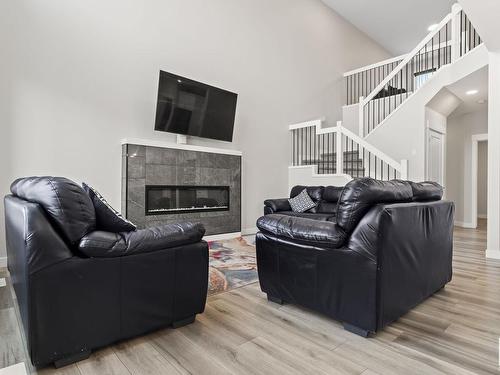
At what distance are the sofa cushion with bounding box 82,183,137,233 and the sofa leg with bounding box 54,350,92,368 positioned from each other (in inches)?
24.4

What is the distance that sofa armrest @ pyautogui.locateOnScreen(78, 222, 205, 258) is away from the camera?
1505 millimetres

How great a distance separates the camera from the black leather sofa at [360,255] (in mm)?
1719

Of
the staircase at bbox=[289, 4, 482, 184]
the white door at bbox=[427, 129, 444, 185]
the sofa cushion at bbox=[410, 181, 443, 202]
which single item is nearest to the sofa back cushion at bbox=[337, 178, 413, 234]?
the sofa cushion at bbox=[410, 181, 443, 202]

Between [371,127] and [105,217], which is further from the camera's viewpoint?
[371,127]

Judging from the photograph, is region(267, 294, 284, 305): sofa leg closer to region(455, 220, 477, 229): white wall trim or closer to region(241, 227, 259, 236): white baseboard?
region(241, 227, 259, 236): white baseboard

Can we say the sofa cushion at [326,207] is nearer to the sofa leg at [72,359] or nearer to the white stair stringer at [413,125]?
the white stair stringer at [413,125]

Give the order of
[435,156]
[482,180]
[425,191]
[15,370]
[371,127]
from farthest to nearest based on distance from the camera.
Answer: [482,180] < [371,127] < [435,156] < [425,191] < [15,370]

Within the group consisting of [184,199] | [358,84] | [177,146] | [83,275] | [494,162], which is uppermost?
[358,84]

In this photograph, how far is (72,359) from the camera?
4.91 ft

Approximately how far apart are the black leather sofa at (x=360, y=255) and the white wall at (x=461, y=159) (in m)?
5.82

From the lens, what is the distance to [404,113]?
588 centimetres

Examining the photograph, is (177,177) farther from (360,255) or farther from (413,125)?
(413,125)

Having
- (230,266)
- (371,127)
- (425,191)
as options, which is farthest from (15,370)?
(371,127)

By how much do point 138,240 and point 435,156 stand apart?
6.27 meters
